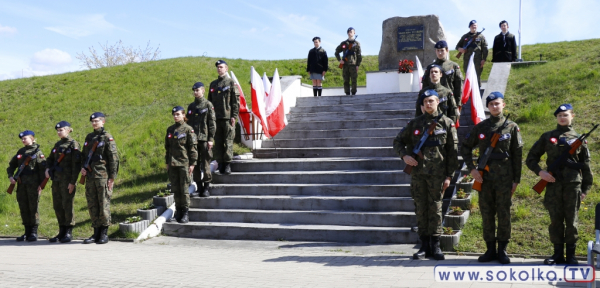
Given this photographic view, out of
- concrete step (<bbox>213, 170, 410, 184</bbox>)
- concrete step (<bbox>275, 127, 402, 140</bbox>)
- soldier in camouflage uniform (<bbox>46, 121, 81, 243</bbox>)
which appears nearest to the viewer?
soldier in camouflage uniform (<bbox>46, 121, 81, 243</bbox>)

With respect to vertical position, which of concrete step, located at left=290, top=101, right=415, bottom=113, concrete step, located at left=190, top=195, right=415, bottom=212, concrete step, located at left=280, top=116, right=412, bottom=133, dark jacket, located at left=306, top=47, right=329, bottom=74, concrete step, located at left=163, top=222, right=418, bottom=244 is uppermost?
dark jacket, located at left=306, top=47, right=329, bottom=74

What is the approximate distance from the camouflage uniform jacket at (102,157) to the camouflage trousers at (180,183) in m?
0.91

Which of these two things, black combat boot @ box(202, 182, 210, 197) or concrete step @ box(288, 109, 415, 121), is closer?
black combat boot @ box(202, 182, 210, 197)

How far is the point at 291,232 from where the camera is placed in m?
8.00

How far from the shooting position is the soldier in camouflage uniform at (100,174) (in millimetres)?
8320

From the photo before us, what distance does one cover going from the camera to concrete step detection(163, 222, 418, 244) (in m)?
7.45

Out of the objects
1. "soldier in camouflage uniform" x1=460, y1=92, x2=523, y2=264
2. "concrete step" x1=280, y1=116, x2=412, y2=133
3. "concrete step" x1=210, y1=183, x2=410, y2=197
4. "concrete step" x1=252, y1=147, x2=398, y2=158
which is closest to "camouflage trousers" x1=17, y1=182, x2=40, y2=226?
"concrete step" x1=210, y1=183, x2=410, y2=197

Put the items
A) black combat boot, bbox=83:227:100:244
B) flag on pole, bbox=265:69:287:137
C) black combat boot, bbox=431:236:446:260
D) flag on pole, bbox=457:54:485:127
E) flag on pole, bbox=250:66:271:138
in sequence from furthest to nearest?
flag on pole, bbox=265:69:287:137 → flag on pole, bbox=250:66:271:138 → flag on pole, bbox=457:54:485:127 → black combat boot, bbox=83:227:100:244 → black combat boot, bbox=431:236:446:260

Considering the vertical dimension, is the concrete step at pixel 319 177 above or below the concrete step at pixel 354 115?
below

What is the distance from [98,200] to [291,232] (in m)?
3.19

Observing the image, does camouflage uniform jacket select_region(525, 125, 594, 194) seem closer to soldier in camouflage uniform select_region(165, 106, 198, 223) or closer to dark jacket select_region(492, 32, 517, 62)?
soldier in camouflage uniform select_region(165, 106, 198, 223)

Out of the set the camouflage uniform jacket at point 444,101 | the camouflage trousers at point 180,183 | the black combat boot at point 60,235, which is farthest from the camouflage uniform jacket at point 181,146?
the camouflage uniform jacket at point 444,101

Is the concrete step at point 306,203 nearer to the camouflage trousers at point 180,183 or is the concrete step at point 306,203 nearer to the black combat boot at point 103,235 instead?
the camouflage trousers at point 180,183

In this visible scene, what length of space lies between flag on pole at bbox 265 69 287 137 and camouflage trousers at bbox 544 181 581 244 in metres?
6.29
